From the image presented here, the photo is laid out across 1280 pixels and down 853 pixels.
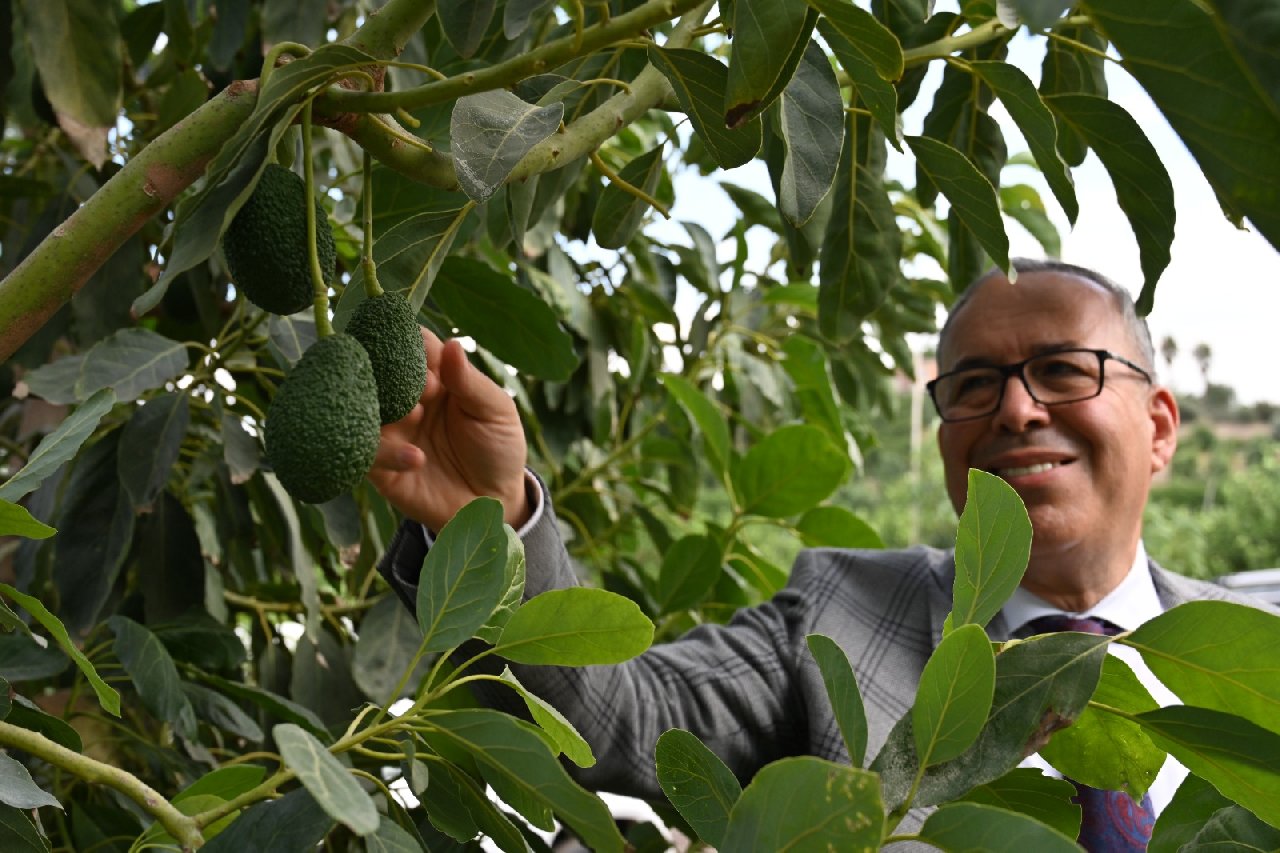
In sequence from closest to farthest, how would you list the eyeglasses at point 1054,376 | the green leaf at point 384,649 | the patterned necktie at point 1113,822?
the green leaf at point 384,649 < the patterned necktie at point 1113,822 < the eyeglasses at point 1054,376

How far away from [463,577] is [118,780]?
16 cm

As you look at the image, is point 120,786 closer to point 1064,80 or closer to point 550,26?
point 1064,80

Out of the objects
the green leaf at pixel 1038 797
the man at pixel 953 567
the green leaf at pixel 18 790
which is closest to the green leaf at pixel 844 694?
the green leaf at pixel 1038 797

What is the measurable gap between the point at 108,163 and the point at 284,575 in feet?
1.68

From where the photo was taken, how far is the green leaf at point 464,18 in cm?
59

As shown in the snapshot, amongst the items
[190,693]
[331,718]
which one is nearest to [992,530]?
[190,693]

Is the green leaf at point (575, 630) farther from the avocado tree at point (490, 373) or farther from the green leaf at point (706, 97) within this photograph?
the green leaf at point (706, 97)

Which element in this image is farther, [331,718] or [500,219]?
[331,718]

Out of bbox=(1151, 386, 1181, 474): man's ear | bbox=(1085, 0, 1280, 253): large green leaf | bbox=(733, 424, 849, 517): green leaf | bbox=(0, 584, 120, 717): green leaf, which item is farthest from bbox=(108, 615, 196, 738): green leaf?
bbox=(1151, 386, 1181, 474): man's ear

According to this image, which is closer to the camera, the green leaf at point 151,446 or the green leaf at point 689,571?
the green leaf at point 151,446

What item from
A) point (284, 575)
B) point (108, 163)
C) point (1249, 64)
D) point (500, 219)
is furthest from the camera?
point (284, 575)

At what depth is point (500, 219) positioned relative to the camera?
0.94 m

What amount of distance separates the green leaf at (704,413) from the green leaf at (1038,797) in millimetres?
933

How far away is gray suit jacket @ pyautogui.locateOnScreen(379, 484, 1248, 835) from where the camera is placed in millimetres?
1330
